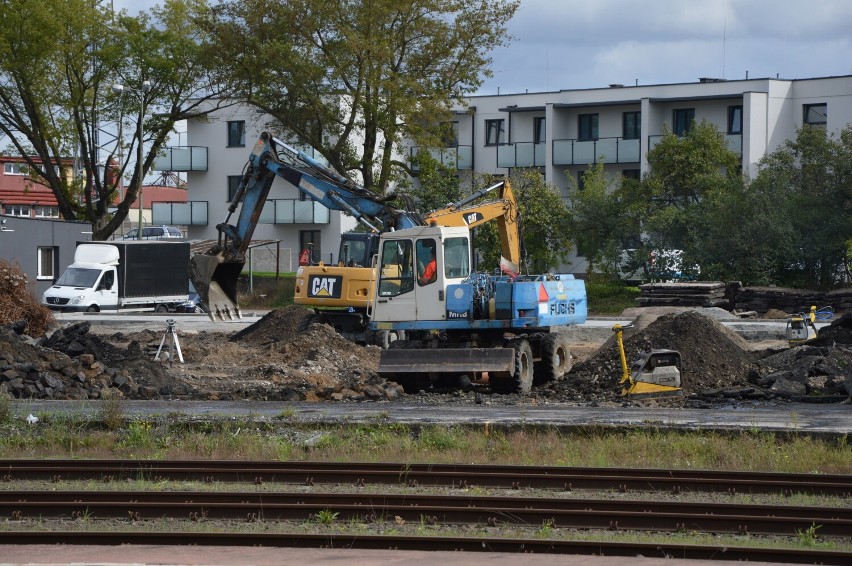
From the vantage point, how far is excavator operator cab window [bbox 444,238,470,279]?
21828 mm

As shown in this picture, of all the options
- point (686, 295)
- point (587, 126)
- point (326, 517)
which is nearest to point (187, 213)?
point (587, 126)

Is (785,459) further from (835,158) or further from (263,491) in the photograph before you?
(835,158)

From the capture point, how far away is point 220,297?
2738cm

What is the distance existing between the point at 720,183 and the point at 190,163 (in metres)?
34.0

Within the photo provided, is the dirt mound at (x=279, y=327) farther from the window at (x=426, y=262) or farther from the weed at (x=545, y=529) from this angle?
the weed at (x=545, y=529)

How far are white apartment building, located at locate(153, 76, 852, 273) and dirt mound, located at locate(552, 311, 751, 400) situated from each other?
112ft

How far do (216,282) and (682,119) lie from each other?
40.5m

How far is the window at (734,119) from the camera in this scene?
2373 inches

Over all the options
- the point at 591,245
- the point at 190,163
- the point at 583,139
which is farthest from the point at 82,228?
the point at 583,139

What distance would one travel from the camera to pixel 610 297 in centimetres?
4894

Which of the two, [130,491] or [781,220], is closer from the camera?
[130,491]

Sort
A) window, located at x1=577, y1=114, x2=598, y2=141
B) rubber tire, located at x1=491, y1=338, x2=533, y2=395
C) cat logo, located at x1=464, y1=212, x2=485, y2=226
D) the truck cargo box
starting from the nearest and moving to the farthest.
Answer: rubber tire, located at x1=491, y1=338, x2=533, y2=395 → cat logo, located at x1=464, y1=212, x2=485, y2=226 → the truck cargo box → window, located at x1=577, y1=114, x2=598, y2=141

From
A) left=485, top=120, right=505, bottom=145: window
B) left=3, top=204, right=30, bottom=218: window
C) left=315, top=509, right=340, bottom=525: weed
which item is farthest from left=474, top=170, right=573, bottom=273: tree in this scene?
left=3, top=204, right=30, bottom=218: window

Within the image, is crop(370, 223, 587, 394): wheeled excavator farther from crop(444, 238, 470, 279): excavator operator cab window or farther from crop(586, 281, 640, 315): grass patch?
crop(586, 281, 640, 315): grass patch
